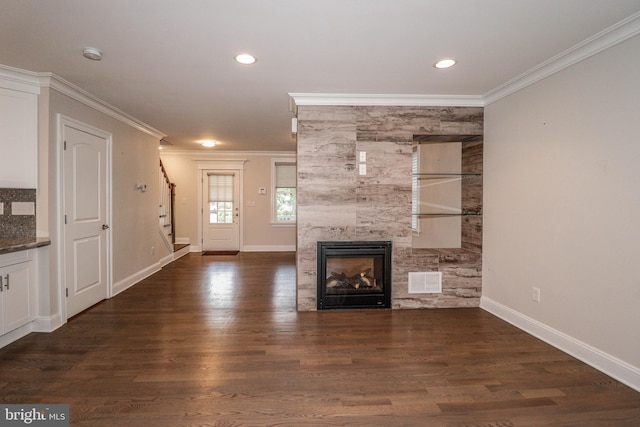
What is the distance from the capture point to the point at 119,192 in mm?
4332

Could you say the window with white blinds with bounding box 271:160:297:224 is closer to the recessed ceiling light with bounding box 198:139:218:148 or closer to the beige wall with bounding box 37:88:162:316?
the recessed ceiling light with bounding box 198:139:218:148

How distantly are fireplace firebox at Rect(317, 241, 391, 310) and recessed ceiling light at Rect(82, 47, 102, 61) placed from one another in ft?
8.91

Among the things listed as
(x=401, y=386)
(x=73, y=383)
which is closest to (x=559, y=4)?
(x=401, y=386)

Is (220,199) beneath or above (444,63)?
beneath

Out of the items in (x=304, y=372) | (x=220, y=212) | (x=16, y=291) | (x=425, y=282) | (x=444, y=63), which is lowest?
(x=304, y=372)

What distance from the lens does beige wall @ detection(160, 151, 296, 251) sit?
784cm

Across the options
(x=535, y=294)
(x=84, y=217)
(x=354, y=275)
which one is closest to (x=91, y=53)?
(x=84, y=217)

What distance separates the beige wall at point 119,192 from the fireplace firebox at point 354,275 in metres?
2.81

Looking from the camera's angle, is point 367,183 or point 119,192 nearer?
point 367,183

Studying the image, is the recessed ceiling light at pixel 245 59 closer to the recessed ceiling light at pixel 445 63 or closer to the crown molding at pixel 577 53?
the recessed ceiling light at pixel 445 63

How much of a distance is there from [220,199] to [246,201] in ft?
2.30

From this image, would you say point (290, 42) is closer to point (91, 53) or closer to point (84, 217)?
point (91, 53)

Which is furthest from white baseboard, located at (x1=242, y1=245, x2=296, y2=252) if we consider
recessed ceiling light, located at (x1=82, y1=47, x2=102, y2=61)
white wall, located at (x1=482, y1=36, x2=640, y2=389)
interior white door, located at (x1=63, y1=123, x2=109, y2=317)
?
recessed ceiling light, located at (x1=82, y1=47, x2=102, y2=61)

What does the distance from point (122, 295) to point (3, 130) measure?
2.35 meters
